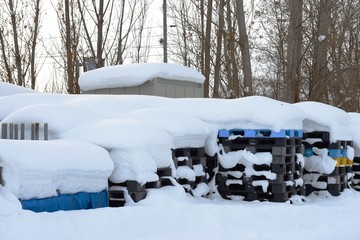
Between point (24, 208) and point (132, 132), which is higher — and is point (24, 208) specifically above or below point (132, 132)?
below

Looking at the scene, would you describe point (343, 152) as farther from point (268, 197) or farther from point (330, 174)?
point (268, 197)

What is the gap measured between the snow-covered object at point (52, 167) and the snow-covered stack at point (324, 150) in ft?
15.7

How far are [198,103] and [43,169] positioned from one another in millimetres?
4476

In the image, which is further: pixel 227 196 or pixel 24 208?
pixel 227 196

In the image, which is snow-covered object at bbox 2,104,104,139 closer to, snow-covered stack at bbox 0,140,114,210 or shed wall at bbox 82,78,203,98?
snow-covered stack at bbox 0,140,114,210

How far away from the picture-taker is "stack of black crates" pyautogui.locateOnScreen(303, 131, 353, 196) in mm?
11406

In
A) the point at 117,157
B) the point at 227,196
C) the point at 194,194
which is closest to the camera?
the point at 117,157

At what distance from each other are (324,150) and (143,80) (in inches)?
151

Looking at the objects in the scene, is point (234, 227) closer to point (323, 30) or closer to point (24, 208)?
→ point (24, 208)

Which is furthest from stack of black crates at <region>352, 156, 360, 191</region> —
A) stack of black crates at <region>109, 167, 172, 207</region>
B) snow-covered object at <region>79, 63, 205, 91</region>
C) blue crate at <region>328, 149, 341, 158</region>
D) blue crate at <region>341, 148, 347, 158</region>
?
stack of black crates at <region>109, 167, 172, 207</region>

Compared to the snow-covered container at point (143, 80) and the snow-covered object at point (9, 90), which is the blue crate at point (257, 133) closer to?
the snow-covered container at point (143, 80)

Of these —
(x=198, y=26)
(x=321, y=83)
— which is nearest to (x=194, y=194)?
(x=321, y=83)

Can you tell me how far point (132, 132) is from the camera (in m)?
8.48

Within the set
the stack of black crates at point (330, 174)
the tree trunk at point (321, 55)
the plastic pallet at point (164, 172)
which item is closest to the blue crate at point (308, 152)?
the stack of black crates at point (330, 174)
